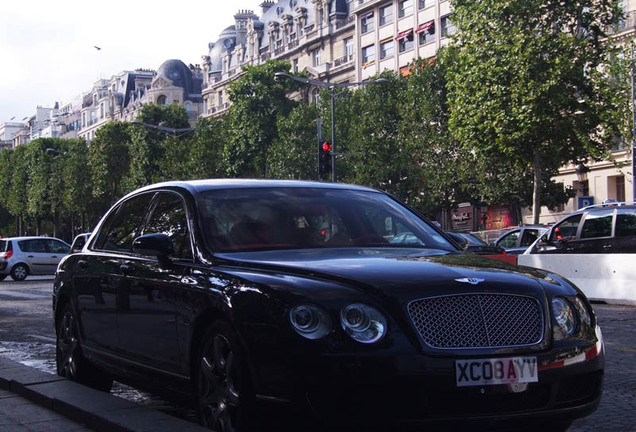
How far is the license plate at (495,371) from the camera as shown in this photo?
4236 millimetres

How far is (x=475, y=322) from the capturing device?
4383 mm

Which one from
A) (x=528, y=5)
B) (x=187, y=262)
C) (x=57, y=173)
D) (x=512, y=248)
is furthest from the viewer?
(x=57, y=173)

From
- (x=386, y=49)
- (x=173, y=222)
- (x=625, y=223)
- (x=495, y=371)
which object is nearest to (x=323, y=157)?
(x=625, y=223)

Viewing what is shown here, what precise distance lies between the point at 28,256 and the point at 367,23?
46.9m

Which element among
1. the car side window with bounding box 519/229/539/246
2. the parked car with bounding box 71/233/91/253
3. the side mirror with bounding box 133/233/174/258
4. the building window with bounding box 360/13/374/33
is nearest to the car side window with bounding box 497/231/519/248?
the car side window with bounding box 519/229/539/246

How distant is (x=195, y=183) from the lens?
6074 millimetres

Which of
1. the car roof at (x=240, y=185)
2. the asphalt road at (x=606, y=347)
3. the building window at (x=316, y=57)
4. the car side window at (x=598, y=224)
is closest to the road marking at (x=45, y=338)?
the asphalt road at (x=606, y=347)

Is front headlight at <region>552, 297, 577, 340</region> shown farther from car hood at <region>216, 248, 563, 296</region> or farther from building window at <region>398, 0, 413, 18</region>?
building window at <region>398, 0, 413, 18</region>

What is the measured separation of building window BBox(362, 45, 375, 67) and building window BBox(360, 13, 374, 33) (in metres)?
1.41

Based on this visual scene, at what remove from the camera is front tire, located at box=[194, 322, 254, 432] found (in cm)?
453

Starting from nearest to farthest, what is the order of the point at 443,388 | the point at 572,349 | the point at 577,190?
the point at 443,388 < the point at 572,349 < the point at 577,190

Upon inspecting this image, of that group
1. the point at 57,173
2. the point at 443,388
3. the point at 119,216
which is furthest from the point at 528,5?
the point at 57,173

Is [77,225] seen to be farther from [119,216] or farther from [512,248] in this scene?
[119,216]

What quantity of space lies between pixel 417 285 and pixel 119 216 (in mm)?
3214
